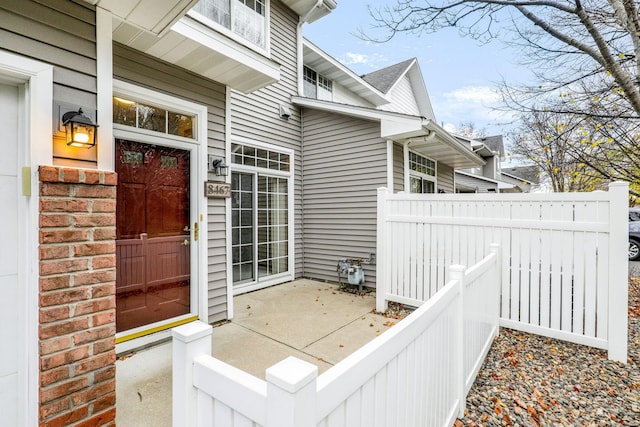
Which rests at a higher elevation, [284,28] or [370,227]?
[284,28]

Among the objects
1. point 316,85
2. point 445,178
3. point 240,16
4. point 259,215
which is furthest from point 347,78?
point 259,215

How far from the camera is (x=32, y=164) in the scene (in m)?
1.70

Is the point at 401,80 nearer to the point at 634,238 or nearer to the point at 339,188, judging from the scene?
the point at 339,188

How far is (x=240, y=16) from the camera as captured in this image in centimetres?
430

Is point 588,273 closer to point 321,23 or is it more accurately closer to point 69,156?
point 69,156

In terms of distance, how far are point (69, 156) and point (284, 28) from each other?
19.2 ft

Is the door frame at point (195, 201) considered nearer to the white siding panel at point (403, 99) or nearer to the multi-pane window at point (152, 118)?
the multi-pane window at point (152, 118)

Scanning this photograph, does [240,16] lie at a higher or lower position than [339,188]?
higher

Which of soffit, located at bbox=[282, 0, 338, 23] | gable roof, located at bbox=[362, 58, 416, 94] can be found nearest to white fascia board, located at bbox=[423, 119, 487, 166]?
soffit, located at bbox=[282, 0, 338, 23]

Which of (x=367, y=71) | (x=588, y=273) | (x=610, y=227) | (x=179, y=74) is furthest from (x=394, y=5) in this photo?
(x=367, y=71)

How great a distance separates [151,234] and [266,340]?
173cm

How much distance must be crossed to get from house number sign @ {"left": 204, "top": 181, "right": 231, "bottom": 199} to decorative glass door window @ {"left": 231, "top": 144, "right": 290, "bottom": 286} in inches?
50.9

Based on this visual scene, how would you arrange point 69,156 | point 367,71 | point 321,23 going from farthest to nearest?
point 367,71, point 321,23, point 69,156

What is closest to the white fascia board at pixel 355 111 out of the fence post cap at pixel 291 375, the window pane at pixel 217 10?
the window pane at pixel 217 10
